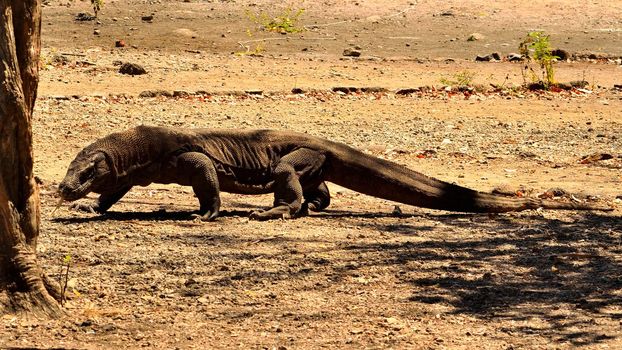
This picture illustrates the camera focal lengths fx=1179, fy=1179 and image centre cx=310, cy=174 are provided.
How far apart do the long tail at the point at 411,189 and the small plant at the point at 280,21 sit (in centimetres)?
1000

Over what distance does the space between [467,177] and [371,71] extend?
18.4 feet

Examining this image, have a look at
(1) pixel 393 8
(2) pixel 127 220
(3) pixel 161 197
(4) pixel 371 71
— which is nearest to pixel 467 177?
(3) pixel 161 197

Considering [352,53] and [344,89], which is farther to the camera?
[352,53]

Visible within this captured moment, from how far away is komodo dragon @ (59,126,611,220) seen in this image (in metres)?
7.82

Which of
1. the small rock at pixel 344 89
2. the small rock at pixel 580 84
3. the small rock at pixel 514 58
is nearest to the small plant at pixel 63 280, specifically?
the small rock at pixel 344 89

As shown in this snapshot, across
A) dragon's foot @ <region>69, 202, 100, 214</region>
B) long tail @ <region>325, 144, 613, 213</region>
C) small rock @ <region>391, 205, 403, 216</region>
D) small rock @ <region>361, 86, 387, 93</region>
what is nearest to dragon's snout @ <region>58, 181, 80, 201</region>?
dragon's foot @ <region>69, 202, 100, 214</region>

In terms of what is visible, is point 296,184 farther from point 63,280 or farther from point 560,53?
point 560,53

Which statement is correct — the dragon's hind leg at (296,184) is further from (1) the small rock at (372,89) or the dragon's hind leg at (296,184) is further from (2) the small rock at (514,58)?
(2) the small rock at (514,58)

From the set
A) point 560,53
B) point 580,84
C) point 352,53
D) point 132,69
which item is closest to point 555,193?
point 580,84

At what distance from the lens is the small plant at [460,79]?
14180mm

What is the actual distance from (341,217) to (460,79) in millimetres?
6674

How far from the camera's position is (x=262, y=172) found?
8250 millimetres

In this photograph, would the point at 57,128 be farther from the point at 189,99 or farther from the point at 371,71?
the point at 371,71

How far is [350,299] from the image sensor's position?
18.8 feet
